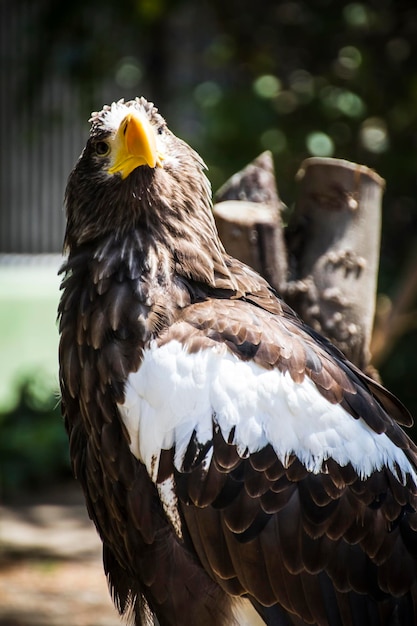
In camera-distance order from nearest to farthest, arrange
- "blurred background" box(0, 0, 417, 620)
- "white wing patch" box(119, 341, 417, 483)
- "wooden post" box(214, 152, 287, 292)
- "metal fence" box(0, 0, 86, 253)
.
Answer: "white wing patch" box(119, 341, 417, 483)
"wooden post" box(214, 152, 287, 292)
"blurred background" box(0, 0, 417, 620)
"metal fence" box(0, 0, 86, 253)

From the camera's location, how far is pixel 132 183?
245cm

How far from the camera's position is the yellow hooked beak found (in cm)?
233

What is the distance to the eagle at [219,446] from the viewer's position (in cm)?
224

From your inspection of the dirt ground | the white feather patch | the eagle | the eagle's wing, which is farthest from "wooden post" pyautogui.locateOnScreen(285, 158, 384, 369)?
the dirt ground

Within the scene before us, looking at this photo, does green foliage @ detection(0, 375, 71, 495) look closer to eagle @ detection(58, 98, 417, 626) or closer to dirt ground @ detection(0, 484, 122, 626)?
dirt ground @ detection(0, 484, 122, 626)

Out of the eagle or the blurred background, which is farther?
the blurred background

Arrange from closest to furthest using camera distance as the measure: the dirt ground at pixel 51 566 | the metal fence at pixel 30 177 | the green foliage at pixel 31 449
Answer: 1. the dirt ground at pixel 51 566
2. the green foliage at pixel 31 449
3. the metal fence at pixel 30 177

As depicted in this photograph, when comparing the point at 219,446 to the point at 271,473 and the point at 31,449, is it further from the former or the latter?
the point at 31,449

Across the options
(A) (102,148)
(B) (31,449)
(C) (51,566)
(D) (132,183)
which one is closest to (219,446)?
(D) (132,183)

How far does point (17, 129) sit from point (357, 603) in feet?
23.9

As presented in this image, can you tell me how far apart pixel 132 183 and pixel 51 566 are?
139 inches

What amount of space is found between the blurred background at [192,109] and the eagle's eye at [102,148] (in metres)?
1.86

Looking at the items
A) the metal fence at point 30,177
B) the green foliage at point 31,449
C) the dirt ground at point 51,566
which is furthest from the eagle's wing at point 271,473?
the metal fence at point 30,177

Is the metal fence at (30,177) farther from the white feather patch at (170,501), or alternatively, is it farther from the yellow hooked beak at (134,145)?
the white feather patch at (170,501)
